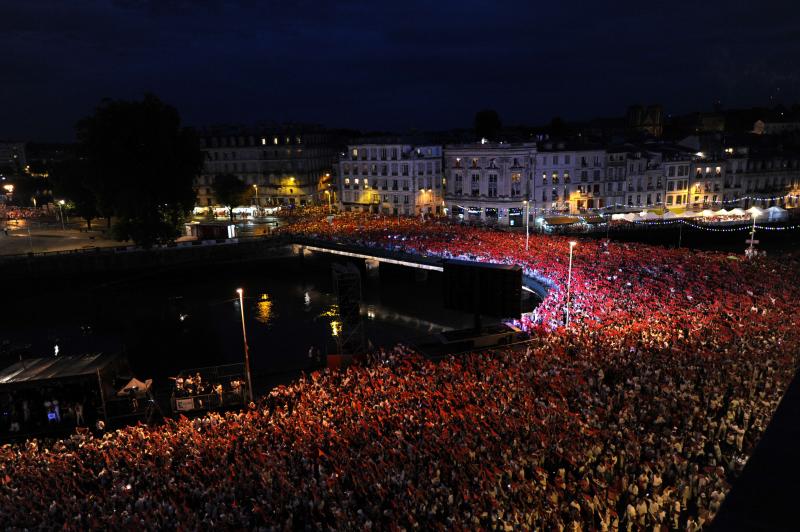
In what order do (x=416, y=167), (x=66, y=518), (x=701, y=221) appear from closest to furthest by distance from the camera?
(x=66, y=518) → (x=701, y=221) → (x=416, y=167)

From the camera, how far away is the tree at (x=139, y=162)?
Result: 175ft

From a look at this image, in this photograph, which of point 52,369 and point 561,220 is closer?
point 52,369

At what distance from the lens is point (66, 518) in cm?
1316

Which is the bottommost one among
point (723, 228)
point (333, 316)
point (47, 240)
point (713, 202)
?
point (333, 316)

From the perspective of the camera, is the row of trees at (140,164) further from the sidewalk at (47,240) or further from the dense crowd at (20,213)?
the dense crowd at (20,213)

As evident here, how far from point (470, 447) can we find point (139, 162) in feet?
169

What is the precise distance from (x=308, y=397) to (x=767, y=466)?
16.7 m

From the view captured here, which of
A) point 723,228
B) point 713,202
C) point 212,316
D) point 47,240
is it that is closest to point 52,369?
point 212,316

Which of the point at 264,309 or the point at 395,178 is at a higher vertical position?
the point at 395,178

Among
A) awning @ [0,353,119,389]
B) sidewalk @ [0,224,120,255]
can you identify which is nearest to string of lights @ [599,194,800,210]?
sidewalk @ [0,224,120,255]

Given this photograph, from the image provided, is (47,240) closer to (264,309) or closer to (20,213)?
(20,213)

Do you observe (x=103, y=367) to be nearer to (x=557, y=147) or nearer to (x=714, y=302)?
(x=714, y=302)

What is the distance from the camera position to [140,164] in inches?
2151

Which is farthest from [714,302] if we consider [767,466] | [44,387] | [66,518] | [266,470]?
[44,387]
